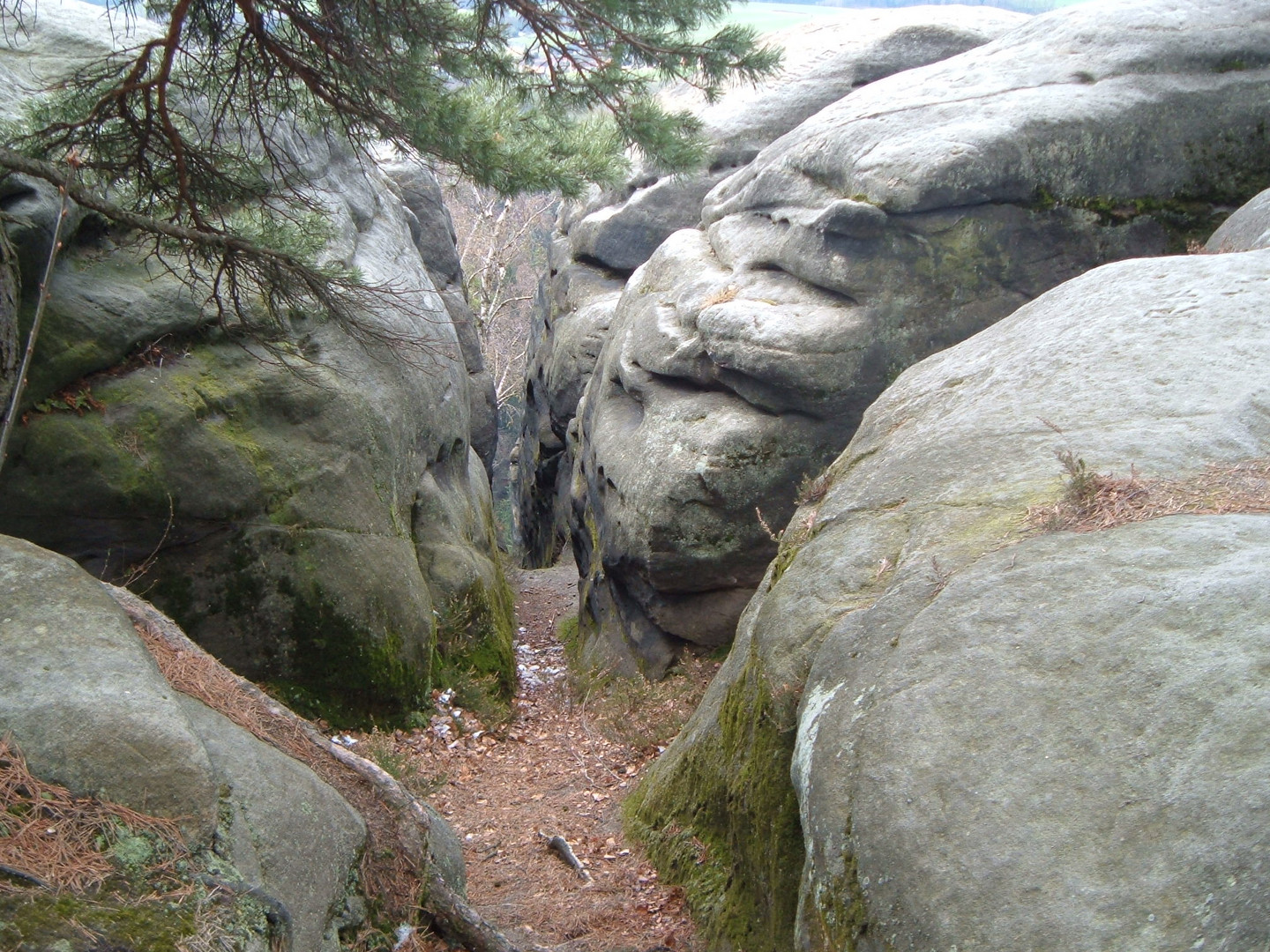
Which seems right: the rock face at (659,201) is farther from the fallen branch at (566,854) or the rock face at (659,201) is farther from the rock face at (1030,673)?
the fallen branch at (566,854)

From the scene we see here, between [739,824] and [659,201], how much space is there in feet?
51.1

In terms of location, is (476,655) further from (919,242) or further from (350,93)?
(919,242)

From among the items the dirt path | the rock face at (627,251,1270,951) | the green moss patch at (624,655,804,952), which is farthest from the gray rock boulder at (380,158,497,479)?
the rock face at (627,251,1270,951)

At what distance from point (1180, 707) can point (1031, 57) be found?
10.0 meters

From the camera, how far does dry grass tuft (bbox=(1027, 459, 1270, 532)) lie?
12.5ft

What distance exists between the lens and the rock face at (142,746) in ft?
11.4

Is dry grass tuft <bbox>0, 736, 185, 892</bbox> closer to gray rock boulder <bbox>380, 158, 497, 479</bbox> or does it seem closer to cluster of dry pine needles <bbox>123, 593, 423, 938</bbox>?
cluster of dry pine needles <bbox>123, 593, 423, 938</bbox>

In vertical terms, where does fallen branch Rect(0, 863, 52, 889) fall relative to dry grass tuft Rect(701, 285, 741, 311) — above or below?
below

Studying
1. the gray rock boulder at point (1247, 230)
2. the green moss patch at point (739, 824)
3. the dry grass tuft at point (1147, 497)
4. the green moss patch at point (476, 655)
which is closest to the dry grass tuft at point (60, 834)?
the green moss patch at point (739, 824)

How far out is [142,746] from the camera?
357 centimetres

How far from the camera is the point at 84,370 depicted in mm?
7645

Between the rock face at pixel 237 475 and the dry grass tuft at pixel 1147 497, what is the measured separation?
15.2ft

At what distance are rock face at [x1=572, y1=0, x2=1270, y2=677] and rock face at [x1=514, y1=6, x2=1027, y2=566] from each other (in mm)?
4171

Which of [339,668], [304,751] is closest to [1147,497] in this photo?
[304,751]
